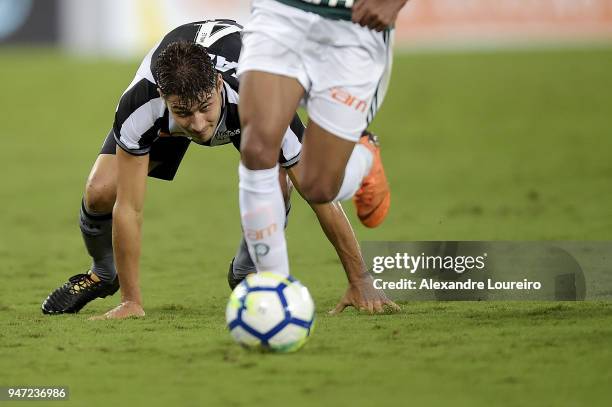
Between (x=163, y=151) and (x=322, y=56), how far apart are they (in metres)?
1.65

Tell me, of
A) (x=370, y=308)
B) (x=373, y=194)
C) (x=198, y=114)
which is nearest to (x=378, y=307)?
(x=370, y=308)

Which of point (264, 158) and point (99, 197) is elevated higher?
point (264, 158)

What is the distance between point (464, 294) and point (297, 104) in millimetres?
1718

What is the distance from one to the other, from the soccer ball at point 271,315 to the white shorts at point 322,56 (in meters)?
0.77

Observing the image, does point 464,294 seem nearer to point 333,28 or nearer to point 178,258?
point 333,28

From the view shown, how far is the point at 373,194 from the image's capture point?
21.6 ft

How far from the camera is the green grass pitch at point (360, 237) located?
15.9 ft

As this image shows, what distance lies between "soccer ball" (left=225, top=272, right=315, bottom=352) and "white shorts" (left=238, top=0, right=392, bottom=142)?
769 mm

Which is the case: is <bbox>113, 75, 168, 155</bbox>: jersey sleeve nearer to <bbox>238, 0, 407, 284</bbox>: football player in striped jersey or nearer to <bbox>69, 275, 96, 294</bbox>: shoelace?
<bbox>238, 0, 407, 284</bbox>: football player in striped jersey

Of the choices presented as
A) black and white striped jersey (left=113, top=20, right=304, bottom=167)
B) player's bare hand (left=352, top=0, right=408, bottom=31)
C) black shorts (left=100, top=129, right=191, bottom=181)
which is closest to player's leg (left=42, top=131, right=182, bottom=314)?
black shorts (left=100, top=129, right=191, bottom=181)

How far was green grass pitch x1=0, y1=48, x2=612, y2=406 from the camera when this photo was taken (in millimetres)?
4855

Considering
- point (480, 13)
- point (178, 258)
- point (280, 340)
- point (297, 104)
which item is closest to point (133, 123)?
point (297, 104)

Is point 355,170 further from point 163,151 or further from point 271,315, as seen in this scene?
point 163,151

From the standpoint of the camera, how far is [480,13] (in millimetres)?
21859
